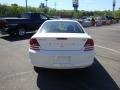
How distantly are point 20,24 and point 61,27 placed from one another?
10.6 meters

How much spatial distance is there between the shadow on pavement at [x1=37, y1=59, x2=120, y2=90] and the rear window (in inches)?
47.2

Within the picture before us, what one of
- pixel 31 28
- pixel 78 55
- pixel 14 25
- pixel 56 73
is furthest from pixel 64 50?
pixel 31 28

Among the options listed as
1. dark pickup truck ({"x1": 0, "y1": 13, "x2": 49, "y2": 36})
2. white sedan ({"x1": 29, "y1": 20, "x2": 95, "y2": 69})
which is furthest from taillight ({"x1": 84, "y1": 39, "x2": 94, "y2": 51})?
dark pickup truck ({"x1": 0, "y1": 13, "x2": 49, "y2": 36})

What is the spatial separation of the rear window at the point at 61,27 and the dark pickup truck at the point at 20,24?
9.50 metres

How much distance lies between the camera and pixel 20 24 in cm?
1752

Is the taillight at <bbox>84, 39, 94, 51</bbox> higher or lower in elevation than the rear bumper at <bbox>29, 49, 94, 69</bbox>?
higher

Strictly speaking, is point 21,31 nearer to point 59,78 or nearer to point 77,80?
point 59,78

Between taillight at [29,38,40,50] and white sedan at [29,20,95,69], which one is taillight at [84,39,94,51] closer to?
white sedan at [29,20,95,69]

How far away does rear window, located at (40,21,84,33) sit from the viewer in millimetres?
7139

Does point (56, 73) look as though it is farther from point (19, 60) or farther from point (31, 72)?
point (19, 60)

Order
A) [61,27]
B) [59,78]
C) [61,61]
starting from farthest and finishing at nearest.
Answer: [61,27]
[59,78]
[61,61]

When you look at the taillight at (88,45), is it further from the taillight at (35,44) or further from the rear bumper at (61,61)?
the taillight at (35,44)

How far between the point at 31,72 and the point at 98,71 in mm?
1995

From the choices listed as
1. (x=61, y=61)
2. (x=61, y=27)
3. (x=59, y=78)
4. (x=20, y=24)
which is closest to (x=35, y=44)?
(x=61, y=61)
